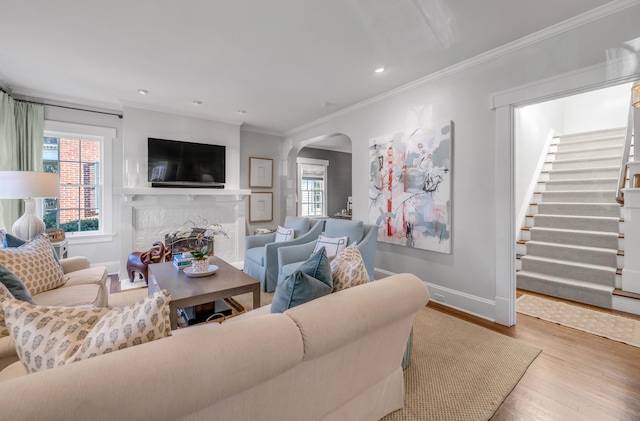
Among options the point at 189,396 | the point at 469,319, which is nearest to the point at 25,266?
the point at 189,396

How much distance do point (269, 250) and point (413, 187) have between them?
6.10 ft

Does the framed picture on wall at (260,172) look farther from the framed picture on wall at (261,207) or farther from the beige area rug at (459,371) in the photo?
the beige area rug at (459,371)

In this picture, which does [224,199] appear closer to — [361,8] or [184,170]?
[184,170]

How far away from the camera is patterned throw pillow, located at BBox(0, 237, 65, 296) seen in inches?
77.5

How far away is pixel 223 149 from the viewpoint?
4.86m

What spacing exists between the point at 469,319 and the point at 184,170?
4288mm

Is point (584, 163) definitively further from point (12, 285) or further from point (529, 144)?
point (12, 285)

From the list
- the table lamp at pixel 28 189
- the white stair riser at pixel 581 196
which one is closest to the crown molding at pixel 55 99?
the table lamp at pixel 28 189

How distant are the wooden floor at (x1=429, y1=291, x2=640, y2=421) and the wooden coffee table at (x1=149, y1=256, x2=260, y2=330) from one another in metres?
1.88

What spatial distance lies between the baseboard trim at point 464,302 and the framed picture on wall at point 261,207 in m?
3.40

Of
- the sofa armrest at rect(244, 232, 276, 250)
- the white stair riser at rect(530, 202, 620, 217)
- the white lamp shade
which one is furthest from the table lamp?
the white stair riser at rect(530, 202, 620, 217)

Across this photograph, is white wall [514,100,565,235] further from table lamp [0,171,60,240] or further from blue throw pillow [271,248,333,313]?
table lamp [0,171,60,240]

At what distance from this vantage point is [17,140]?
363cm

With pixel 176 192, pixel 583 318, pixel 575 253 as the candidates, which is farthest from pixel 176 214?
pixel 575 253
